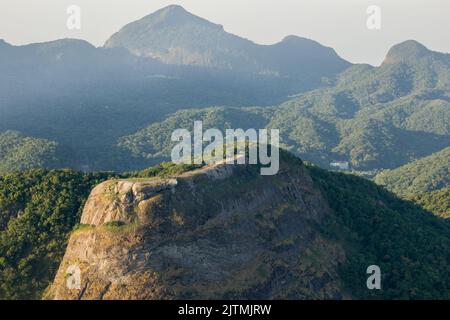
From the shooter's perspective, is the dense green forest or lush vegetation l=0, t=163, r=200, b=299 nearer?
lush vegetation l=0, t=163, r=200, b=299

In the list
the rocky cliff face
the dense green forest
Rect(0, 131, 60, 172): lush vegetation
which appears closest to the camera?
the rocky cliff face

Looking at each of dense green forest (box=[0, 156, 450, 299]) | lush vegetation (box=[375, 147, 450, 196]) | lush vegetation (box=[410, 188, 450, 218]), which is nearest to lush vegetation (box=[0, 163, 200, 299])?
dense green forest (box=[0, 156, 450, 299])

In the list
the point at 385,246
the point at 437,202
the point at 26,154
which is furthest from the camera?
the point at 26,154

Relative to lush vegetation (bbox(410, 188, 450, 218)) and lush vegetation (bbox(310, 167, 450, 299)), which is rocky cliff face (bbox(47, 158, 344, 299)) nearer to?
lush vegetation (bbox(310, 167, 450, 299))

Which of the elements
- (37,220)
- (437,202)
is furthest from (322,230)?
(437,202)

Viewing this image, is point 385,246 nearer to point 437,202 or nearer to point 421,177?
point 437,202

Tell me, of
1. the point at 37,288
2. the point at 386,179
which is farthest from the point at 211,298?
the point at 386,179
